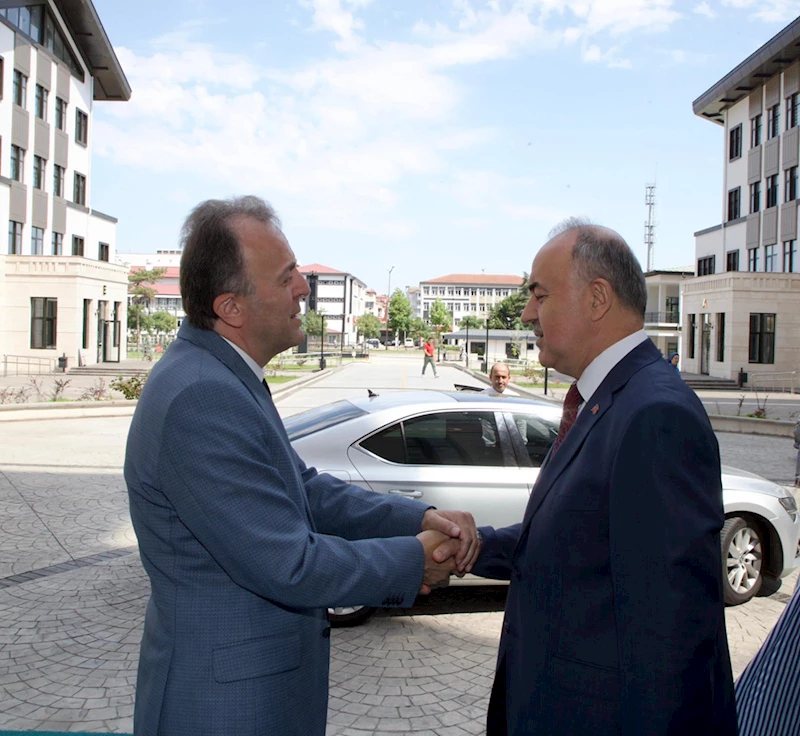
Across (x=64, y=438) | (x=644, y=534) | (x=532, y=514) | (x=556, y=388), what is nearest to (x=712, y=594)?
(x=644, y=534)

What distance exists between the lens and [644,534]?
1690mm

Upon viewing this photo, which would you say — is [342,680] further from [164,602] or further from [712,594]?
[712,594]

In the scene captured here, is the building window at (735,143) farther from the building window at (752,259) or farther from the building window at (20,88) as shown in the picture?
the building window at (20,88)

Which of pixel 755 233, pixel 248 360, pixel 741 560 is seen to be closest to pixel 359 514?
pixel 248 360

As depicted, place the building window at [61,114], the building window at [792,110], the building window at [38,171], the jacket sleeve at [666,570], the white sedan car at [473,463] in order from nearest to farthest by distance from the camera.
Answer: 1. the jacket sleeve at [666,570]
2. the white sedan car at [473,463]
3. the building window at [792,110]
4. the building window at [38,171]
5. the building window at [61,114]

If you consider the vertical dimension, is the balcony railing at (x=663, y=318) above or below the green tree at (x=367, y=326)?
below

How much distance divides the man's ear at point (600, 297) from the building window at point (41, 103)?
44041mm

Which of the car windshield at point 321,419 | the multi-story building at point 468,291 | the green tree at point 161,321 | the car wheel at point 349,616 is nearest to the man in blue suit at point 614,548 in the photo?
the car wheel at point 349,616

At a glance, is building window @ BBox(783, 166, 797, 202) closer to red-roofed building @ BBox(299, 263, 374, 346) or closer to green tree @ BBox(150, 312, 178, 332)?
green tree @ BBox(150, 312, 178, 332)

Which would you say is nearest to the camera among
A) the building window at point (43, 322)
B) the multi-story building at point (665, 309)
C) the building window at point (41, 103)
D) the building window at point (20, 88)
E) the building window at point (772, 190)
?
the building window at point (43, 322)

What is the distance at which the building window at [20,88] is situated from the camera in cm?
3719

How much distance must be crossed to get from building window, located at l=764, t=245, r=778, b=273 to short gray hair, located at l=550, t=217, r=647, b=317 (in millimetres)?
43275

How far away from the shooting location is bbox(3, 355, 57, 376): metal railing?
35.4 metres

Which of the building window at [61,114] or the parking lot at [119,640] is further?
the building window at [61,114]
